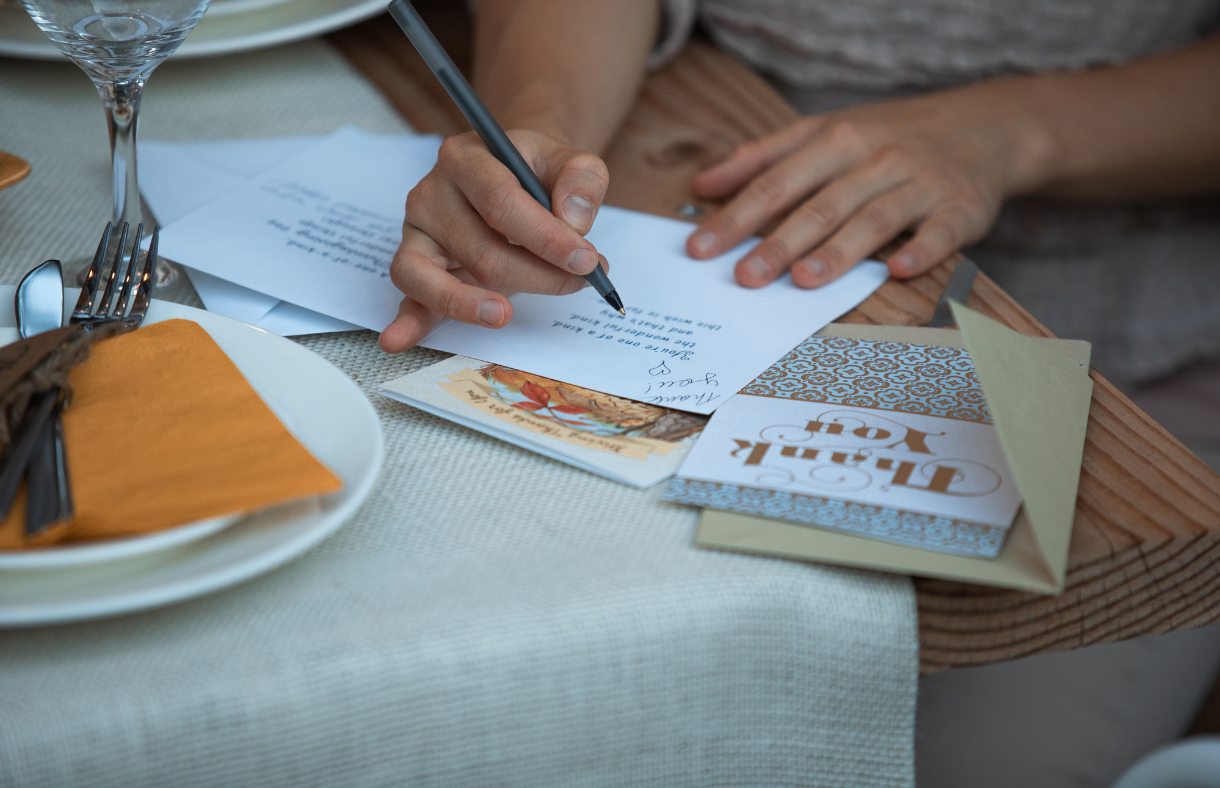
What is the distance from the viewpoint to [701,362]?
0.55m

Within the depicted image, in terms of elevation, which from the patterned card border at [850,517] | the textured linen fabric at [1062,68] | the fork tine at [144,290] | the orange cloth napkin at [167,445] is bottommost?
the textured linen fabric at [1062,68]

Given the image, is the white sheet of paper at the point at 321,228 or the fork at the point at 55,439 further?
the white sheet of paper at the point at 321,228

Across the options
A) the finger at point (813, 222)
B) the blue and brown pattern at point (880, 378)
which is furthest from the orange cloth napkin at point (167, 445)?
the finger at point (813, 222)

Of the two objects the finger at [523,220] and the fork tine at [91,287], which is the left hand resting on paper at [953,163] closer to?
the finger at [523,220]

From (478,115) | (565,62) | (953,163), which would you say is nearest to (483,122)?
(478,115)

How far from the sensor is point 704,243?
0.68 m

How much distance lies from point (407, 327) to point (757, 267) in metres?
0.25

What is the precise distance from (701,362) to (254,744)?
0.32m

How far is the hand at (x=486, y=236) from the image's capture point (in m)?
0.53

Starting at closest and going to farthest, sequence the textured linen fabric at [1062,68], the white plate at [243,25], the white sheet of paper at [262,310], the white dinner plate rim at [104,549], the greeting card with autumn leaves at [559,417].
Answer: the white dinner plate rim at [104,549] → the greeting card with autumn leaves at [559,417] → the white sheet of paper at [262,310] → the white plate at [243,25] → the textured linen fabric at [1062,68]

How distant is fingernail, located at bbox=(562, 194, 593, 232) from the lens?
536 millimetres

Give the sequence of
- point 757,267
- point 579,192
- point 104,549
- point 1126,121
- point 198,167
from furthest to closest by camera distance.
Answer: point 1126,121, point 198,167, point 757,267, point 579,192, point 104,549

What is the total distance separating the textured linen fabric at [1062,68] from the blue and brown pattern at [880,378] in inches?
21.2

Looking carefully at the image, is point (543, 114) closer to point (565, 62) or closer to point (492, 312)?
point (565, 62)
